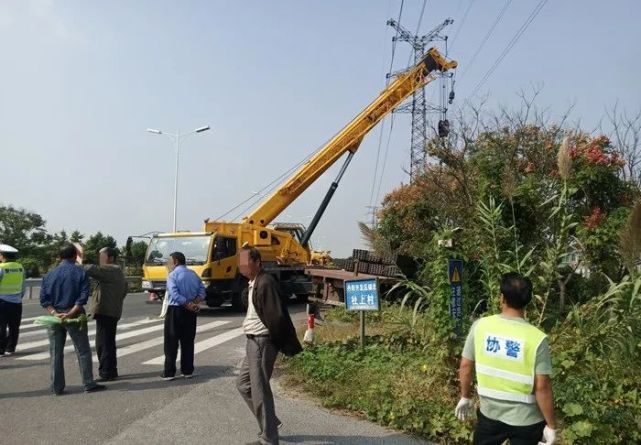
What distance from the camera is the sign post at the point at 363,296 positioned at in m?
8.04

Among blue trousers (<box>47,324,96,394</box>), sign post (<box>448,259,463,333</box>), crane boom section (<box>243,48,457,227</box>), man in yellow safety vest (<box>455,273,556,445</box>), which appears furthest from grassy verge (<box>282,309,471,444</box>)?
crane boom section (<box>243,48,457,227</box>)

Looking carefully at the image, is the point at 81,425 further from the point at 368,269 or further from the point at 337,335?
the point at 368,269

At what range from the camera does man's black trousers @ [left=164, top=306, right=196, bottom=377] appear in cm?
754

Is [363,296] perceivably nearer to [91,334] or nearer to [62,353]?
[62,353]

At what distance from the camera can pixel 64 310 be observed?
6816 millimetres

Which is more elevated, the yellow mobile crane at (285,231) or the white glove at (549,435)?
the yellow mobile crane at (285,231)

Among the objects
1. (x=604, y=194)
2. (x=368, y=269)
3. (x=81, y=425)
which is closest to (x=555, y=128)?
(x=604, y=194)

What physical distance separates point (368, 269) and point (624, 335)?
10244mm

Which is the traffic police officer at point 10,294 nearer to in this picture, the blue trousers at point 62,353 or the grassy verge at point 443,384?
the blue trousers at point 62,353

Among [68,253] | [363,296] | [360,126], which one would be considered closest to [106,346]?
[68,253]

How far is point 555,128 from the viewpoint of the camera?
12.9 meters

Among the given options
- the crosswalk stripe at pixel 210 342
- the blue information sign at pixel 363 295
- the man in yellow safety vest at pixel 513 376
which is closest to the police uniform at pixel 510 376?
the man in yellow safety vest at pixel 513 376

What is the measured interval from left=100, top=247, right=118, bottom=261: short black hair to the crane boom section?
12740 millimetres

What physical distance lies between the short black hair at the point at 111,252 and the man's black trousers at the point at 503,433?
5682 mm
